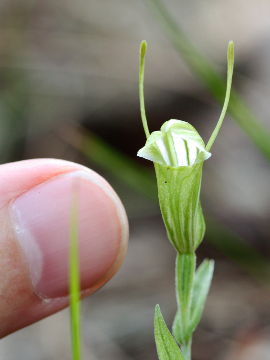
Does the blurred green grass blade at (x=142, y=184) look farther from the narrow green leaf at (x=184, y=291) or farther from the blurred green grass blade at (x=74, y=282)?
the blurred green grass blade at (x=74, y=282)

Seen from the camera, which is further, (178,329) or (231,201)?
(231,201)

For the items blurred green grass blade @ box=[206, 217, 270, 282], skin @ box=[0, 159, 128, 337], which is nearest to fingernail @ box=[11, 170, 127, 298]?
skin @ box=[0, 159, 128, 337]

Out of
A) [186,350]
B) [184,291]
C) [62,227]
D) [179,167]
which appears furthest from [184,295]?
[62,227]

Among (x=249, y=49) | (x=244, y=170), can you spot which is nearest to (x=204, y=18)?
(x=249, y=49)

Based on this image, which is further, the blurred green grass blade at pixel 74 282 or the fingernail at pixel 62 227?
the fingernail at pixel 62 227

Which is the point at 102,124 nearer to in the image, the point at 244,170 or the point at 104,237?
the point at 244,170

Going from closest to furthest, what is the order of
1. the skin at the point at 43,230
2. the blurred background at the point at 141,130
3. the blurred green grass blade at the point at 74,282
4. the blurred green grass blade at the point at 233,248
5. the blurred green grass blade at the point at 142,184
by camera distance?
the blurred green grass blade at the point at 74,282
the skin at the point at 43,230
the blurred green grass blade at the point at 142,184
the blurred green grass blade at the point at 233,248
the blurred background at the point at 141,130

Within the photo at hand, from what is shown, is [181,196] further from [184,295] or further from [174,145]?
[184,295]

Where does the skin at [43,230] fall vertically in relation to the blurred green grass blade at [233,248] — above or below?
above

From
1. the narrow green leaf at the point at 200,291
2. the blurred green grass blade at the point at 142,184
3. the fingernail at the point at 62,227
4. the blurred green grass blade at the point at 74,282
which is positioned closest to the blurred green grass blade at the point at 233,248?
the blurred green grass blade at the point at 142,184
